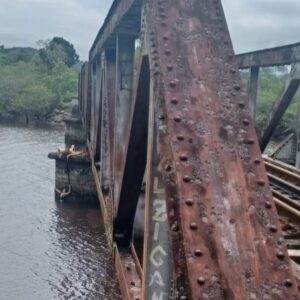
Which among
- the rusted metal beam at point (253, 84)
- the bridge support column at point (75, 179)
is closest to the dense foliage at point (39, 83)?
the bridge support column at point (75, 179)

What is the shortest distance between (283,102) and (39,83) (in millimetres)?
57129

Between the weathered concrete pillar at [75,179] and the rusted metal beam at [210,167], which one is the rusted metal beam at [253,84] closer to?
the rusted metal beam at [210,167]

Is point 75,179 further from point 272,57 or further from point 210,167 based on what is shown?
point 210,167

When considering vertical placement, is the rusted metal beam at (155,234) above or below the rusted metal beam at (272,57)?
below

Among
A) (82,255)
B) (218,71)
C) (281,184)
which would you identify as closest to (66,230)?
(82,255)

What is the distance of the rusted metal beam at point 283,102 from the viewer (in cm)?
697

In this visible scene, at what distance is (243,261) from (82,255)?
10.2 meters

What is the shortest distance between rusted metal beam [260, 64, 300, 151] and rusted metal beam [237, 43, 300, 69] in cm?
15

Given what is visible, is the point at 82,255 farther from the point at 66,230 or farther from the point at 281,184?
the point at 281,184

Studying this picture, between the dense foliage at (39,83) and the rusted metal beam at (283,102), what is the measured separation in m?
46.7

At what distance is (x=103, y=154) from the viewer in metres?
9.06

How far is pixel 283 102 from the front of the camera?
7.63 m

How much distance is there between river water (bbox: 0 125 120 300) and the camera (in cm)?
974

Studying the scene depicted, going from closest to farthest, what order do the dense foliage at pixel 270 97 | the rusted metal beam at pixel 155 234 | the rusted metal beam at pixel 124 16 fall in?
the rusted metal beam at pixel 155 234 < the rusted metal beam at pixel 124 16 < the dense foliage at pixel 270 97
